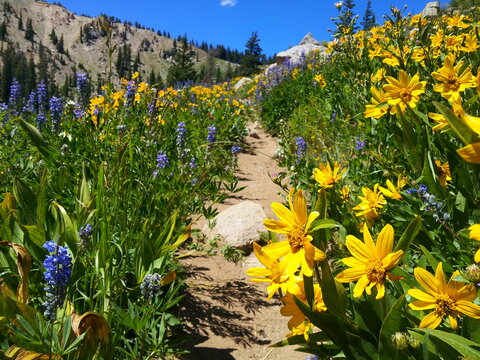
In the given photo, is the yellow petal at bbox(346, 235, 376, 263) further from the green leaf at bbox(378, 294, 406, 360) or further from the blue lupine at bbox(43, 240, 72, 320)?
the blue lupine at bbox(43, 240, 72, 320)

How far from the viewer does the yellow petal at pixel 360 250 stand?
0.84 meters

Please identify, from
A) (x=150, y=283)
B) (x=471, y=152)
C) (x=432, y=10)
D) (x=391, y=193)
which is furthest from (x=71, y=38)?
(x=471, y=152)

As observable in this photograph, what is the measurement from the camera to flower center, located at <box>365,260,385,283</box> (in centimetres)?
83

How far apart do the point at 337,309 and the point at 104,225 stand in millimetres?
998

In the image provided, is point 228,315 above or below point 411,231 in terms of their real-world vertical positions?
below

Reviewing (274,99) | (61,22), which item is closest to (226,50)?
(61,22)

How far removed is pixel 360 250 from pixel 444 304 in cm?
24

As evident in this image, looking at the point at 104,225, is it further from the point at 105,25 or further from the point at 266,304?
the point at 266,304

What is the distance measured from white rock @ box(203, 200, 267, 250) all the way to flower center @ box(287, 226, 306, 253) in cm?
256

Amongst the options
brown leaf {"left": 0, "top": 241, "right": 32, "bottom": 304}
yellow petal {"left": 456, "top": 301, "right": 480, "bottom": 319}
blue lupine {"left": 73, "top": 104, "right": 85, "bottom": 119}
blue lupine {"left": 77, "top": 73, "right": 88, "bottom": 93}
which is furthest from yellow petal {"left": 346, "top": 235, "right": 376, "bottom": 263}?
Result: blue lupine {"left": 77, "top": 73, "right": 88, "bottom": 93}

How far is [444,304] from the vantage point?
2.83 ft

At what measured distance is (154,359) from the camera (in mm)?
1875

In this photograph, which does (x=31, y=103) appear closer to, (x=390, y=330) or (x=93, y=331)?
(x=93, y=331)

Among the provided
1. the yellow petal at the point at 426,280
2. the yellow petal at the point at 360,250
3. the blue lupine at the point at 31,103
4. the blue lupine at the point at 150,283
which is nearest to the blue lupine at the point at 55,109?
the blue lupine at the point at 31,103
